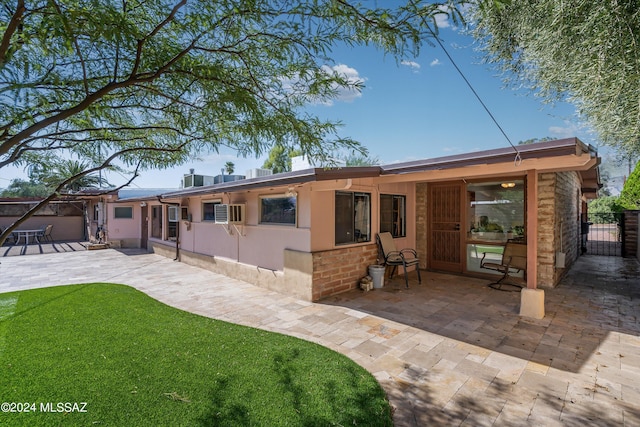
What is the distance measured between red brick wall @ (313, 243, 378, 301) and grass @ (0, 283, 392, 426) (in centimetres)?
192

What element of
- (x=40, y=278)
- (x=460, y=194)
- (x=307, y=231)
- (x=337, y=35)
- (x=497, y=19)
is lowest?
(x=40, y=278)

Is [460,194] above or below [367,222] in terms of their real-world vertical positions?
above

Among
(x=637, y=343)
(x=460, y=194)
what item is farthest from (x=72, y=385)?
(x=460, y=194)

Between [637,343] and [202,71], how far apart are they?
593cm

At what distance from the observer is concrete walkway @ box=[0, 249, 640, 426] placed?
109 inches

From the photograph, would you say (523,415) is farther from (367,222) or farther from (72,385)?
(367,222)

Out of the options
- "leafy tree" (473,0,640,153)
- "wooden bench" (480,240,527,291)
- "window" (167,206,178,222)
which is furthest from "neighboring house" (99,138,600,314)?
"window" (167,206,178,222)

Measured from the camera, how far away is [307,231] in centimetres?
613

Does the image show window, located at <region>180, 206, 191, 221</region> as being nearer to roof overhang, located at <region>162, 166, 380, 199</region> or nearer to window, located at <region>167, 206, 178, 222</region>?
window, located at <region>167, 206, 178, 222</region>

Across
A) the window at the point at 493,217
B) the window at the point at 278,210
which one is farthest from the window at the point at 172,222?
the window at the point at 493,217

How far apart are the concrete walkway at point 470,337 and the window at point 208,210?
7.12 feet

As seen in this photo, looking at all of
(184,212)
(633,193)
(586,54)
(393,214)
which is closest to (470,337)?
(586,54)

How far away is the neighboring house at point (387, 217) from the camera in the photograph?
204 inches

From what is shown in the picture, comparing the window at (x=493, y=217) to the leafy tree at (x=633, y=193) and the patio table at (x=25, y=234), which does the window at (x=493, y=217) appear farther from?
the patio table at (x=25, y=234)
